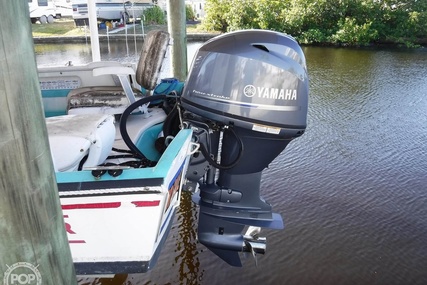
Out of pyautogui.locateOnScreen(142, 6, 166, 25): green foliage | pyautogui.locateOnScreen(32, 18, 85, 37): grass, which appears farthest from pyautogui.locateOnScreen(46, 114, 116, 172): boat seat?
pyautogui.locateOnScreen(142, 6, 166, 25): green foliage

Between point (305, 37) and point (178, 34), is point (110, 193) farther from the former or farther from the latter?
point (305, 37)

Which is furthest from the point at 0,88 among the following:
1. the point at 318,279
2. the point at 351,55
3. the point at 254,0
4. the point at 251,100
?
the point at 254,0

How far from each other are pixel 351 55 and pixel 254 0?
4319 millimetres

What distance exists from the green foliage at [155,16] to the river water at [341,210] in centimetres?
1023

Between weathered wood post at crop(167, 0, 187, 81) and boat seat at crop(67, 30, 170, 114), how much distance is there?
1.97m

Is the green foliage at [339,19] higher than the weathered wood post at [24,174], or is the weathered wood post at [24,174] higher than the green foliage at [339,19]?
the weathered wood post at [24,174]

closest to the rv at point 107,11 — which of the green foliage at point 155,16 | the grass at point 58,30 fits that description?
the grass at point 58,30

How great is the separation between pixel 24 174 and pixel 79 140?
86 cm

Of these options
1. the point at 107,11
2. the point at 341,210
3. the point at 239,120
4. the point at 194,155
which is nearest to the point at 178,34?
the point at 341,210

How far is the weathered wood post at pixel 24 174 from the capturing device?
1037 mm

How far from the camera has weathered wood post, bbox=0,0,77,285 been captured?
104 cm

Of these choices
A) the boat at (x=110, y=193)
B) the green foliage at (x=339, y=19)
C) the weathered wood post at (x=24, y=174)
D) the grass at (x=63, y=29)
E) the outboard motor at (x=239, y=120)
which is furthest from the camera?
the grass at (x=63, y=29)

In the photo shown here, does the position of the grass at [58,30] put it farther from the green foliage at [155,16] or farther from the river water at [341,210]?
the river water at [341,210]

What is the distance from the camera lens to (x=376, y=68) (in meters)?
9.24
